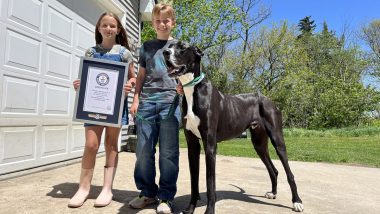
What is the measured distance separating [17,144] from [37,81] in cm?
90

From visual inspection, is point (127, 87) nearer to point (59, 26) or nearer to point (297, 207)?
point (297, 207)

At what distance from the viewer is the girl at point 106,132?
3430 millimetres

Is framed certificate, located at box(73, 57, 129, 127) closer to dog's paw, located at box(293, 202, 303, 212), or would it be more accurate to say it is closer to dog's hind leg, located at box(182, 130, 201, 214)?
dog's hind leg, located at box(182, 130, 201, 214)

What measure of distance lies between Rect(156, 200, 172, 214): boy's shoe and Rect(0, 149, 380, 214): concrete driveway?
0.12m

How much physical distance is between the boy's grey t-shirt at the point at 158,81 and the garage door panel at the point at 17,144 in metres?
2.00

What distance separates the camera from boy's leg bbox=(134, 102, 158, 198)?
132 inches

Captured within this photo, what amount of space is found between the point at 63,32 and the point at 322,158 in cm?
712

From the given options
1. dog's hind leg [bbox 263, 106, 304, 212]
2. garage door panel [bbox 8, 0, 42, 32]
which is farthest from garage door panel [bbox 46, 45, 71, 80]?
dog's hind leg [bbox 263, 106, 304, 212]

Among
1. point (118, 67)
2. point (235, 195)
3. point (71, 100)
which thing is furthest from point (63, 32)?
point (235, 195)

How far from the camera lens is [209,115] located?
3.15 m

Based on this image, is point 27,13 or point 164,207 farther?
point 27,13

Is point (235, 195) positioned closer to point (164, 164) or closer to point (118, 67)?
point (164, 164)

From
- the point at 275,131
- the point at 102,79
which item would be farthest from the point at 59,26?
the point at 275,131

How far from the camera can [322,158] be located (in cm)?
935
